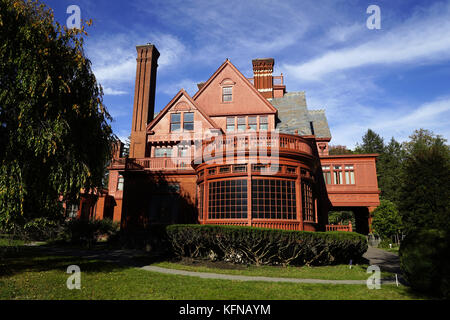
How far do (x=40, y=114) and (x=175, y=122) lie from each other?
17.1 metres

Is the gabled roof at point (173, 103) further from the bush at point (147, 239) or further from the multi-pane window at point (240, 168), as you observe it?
the multi-pane window at point (240, 168)

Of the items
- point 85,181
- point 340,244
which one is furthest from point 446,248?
point 85,181

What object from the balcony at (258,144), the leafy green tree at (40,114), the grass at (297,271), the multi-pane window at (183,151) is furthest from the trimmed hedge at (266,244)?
the multi-pane window at (183,151)

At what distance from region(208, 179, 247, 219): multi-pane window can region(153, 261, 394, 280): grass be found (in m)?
3.44

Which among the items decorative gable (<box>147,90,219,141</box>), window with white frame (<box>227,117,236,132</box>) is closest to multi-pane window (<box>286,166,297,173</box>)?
decorative gable (<box>147,90,219,141</box>)

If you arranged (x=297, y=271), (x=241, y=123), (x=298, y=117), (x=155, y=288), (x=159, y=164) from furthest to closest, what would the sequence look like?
1. (x=298, y=117)
2. (x=241, y=123)
3. (x=159, y=164)
4. (x=297, y=271)
5. (x=155, y=288)

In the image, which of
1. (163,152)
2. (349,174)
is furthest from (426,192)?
(163,152)

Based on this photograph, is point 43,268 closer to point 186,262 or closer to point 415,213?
point 186,262

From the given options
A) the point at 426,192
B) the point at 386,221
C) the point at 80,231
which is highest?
the point at 426,192

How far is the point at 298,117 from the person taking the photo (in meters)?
28.8

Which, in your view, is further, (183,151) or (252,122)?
(252,122)

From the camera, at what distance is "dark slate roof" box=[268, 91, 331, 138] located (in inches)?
1082

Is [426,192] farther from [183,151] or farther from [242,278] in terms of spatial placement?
[183,151]

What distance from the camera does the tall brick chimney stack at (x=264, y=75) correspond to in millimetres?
33594
